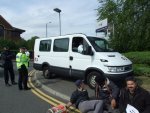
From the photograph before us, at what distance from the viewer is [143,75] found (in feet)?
55.2

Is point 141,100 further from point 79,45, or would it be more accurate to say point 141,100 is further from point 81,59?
point 79,45

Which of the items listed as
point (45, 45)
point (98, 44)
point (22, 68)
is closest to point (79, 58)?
point (98, 44)

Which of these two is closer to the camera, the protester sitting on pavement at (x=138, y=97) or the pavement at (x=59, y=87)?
the protester sitting on pavement at (x=138, y=97)

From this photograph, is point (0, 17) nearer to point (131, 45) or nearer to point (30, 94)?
point (131, 45)

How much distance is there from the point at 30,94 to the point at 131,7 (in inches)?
479

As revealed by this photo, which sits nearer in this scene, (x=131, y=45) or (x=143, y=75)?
(x=143, y=75)

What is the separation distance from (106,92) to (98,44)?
570 centimetres

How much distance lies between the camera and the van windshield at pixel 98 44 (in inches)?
540

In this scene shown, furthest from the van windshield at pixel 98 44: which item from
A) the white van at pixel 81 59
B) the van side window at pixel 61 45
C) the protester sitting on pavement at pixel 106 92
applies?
the protester sitting on pavement at pixel 106 92

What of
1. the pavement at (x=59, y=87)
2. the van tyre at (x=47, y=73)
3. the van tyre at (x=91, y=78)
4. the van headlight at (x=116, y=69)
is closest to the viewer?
the pavement at (x=59, y=87)

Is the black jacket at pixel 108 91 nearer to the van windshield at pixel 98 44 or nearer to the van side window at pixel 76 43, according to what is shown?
the van windshield at pixel 98 44

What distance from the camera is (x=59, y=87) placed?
1388 centimetres

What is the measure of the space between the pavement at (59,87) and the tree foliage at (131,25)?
803 centimetres

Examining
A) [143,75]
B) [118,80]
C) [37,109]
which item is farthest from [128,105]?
[143,75]
